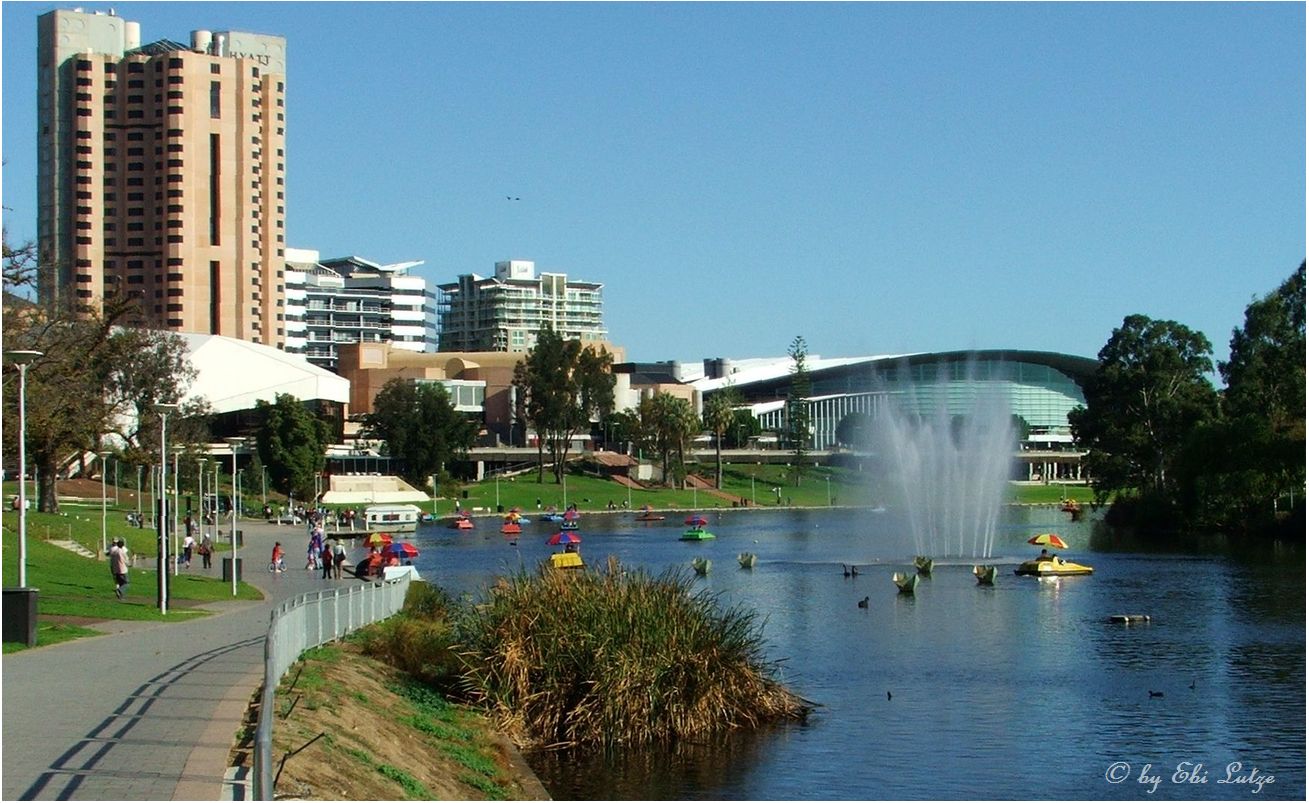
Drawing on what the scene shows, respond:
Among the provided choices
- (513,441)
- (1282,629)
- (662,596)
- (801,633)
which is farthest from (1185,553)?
(513,441)

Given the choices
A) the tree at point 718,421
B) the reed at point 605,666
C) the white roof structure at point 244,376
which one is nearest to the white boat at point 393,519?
the white roof structure at point 244,376

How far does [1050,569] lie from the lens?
6425cm

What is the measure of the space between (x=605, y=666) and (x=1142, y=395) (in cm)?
8470

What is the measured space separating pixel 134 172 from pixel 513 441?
61.2m

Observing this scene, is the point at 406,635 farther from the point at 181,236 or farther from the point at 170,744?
the point at 181,236

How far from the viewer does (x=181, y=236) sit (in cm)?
19375

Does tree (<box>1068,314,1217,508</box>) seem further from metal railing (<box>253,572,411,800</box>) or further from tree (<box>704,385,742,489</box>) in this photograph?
metal railing (<box>253,572,411,800</box>)

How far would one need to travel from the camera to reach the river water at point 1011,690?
2473 cm

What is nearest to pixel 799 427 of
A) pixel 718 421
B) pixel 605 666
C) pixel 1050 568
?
pixel 718 421

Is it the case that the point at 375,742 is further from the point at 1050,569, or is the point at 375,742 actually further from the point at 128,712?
the point at 1050,569

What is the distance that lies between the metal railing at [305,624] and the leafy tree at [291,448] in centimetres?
8911

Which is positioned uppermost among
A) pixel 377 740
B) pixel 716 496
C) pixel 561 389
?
pixel 561 389

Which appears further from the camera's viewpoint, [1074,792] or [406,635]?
[406,635]

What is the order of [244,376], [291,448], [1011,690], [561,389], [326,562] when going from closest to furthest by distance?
[1011,690], [326,562], [291,448], [561,389], [244,376]
